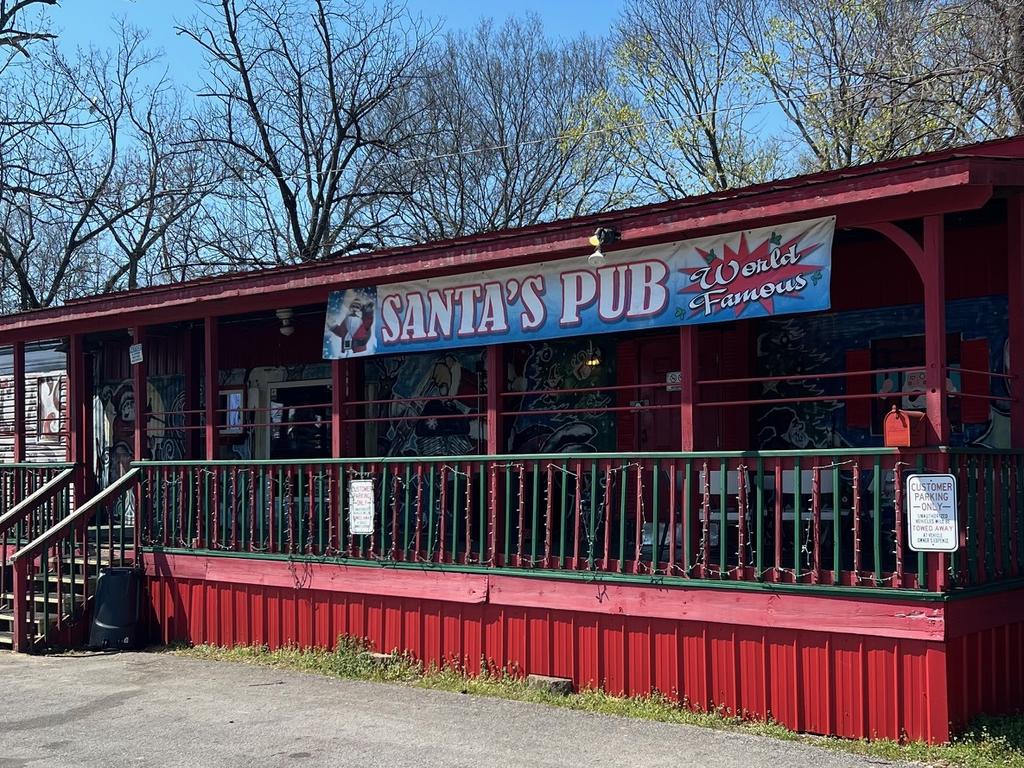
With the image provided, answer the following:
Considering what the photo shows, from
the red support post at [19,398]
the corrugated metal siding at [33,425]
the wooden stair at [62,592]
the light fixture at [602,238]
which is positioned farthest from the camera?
the corrugated metal siding at [33,425]

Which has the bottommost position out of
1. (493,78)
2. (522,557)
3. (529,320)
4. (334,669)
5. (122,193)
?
(334,669)

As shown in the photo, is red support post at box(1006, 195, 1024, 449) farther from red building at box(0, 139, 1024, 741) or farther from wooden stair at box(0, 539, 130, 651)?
wooden stair at box(0, 539, 130, 651)

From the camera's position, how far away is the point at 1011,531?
7.37m

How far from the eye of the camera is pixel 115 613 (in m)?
10.7

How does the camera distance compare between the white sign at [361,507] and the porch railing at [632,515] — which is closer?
the porch railing at [632,515]

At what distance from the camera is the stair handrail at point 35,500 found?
11984 millimetres

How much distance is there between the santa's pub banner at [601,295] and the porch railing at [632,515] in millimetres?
990

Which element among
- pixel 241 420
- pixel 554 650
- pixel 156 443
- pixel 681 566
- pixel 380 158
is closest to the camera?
pixel 681 566

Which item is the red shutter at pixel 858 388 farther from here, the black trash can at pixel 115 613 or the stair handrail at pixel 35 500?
the stair handrail at pixel 35 500

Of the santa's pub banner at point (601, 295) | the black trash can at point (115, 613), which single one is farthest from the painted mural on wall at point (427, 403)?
the black trash can at point (115, 613)

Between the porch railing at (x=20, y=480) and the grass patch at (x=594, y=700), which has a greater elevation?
the porch railing at (x=20, y=480)

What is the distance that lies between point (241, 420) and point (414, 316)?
533cm

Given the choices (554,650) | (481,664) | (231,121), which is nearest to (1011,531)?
(554,650)

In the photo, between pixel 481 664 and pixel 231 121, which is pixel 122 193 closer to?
pixel 231 121
